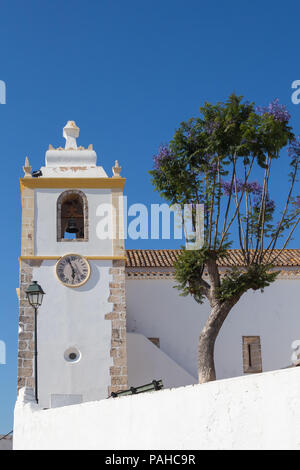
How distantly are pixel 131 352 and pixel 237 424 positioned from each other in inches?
551

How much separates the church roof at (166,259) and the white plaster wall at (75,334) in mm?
2592

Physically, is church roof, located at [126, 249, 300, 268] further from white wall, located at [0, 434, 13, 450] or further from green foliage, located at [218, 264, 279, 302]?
white wall, located at [0, 434, 13, 450]

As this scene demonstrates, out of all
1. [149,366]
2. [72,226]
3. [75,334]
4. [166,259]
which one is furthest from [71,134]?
[149,366]

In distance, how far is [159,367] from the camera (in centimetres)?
2223

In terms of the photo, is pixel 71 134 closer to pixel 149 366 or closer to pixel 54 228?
pixel 54 228

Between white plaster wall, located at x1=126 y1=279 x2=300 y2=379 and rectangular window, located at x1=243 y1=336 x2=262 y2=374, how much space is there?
0.13 metres

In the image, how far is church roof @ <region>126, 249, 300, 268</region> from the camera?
2356cm

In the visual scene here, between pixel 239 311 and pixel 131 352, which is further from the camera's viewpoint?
pixel 239 311

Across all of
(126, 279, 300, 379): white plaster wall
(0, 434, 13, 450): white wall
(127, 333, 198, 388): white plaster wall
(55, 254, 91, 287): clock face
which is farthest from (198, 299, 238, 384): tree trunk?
(126, 279, 300, 379): white plaster wall

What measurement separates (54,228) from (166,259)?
422cm

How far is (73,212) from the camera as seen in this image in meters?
22.3

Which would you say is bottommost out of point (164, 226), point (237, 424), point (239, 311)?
point (237, 424)
